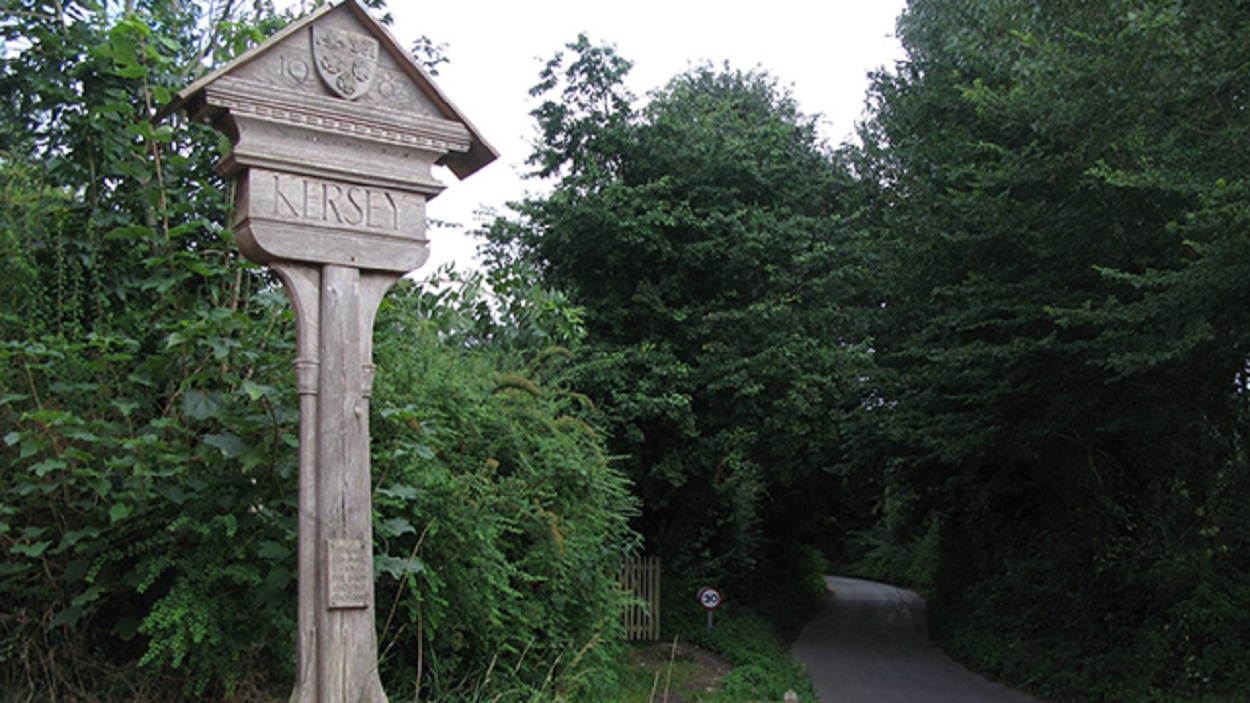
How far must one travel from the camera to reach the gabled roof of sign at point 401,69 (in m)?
4.12

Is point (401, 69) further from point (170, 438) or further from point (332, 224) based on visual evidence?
point (170, 438)

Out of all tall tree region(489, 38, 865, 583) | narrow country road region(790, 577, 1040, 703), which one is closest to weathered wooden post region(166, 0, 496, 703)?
tall tree region(489, 38, 865, 583)

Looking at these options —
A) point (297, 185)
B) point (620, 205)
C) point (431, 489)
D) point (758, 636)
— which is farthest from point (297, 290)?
point (758, 636)

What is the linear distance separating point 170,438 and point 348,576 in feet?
6.11

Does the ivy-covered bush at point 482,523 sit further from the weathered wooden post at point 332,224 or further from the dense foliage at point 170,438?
the weathered wooden post at point 332,224

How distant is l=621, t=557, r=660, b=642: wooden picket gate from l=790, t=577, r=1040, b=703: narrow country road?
117 inches

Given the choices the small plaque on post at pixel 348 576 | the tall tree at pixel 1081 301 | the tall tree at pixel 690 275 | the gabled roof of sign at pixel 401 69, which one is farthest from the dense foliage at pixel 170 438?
the tall tree at pixel 690 275

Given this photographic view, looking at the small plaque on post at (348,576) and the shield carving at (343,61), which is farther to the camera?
the shield carving at (343,61)

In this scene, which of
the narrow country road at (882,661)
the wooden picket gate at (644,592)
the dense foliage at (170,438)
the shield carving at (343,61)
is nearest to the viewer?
the shield carving at (343,61)

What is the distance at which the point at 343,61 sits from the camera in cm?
443

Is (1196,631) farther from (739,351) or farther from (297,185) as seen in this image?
(297,185)

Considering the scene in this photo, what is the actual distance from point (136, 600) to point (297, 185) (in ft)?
8.62

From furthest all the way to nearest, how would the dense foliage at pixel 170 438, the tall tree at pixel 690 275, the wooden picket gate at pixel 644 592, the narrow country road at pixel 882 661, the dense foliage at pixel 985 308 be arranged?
the wooden picket gate at pixel 644 592, the tall tree at pixel 690 275, the narrow country road at pixel 882 661, the dense foliage at pixel 985 308, the dense foliage at pixel 170 438

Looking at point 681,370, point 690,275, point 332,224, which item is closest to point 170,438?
point 332,224
